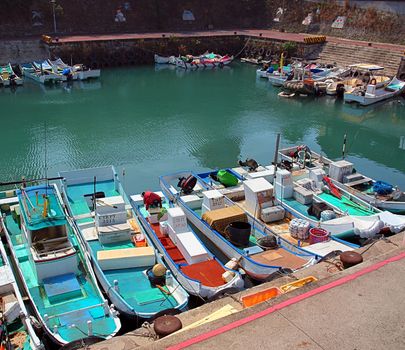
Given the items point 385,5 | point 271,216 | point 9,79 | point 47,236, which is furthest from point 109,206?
point 385,5

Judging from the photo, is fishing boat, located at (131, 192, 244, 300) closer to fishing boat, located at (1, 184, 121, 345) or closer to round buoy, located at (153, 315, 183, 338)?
fishing boat, located at (1, 184, 121, 345)

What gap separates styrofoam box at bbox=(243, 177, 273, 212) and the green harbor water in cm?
Result: 526

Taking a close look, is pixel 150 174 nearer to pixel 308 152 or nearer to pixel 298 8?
pixel 308 152

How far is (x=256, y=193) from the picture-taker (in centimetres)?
Result: 1373

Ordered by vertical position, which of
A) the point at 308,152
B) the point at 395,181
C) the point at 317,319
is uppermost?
the point at 317,319

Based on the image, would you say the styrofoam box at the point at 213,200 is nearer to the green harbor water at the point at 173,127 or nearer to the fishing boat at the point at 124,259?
the fishing boat at the point at 124,259

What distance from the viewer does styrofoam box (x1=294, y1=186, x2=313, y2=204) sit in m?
14.9

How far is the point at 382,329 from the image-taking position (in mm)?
5875

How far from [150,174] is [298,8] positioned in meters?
35.2

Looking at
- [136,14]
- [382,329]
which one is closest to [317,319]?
[382,329]

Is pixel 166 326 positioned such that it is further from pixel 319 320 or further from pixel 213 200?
pixel 213 200

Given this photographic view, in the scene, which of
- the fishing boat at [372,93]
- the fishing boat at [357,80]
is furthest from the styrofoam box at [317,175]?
the fishing boat at [357,80]

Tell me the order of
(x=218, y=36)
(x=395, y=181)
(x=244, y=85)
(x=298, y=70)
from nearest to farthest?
(x=395, y=181)
(x=298, y=70)
(x=244, y=85)
(x=218, y=36)

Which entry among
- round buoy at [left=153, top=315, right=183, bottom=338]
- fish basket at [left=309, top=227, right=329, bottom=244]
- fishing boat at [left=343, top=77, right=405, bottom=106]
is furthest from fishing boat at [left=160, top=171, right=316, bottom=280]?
fishing boat at [left=343, top=77, right=405, bottom=106]
